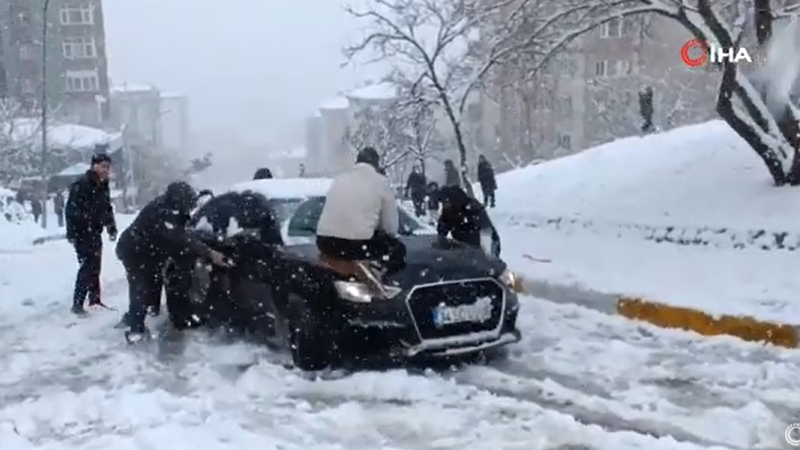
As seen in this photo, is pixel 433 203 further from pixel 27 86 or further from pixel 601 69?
pixel 27 86

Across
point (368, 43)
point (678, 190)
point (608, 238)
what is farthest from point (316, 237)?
point (368, 43)

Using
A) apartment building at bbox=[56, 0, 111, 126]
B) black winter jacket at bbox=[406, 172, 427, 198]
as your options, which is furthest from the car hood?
apartment building at bbox=[56, 0, 111, 126]

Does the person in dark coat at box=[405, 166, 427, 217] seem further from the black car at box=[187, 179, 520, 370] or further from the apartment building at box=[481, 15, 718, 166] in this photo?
the black car at box=[187, 179, 520, 370]

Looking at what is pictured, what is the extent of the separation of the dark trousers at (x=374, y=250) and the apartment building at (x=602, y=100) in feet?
71.6

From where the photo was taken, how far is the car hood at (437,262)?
6453 mm

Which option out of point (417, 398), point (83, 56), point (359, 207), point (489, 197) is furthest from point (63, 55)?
point (417, 398)

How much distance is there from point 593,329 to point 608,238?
524cm

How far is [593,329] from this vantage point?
825 cm

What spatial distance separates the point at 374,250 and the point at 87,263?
3.99 m

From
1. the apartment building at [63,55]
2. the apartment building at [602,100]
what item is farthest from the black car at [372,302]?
the apartment building at [63,55]

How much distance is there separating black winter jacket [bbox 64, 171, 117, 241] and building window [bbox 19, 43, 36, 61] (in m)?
58.5

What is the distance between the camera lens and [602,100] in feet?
153

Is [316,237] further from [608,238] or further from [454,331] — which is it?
[608,238]

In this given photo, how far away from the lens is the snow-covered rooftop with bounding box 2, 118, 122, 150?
142ft
